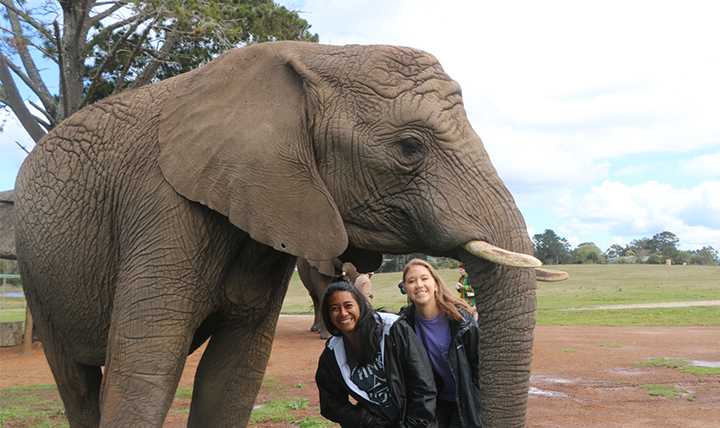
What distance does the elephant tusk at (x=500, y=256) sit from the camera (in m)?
2.61

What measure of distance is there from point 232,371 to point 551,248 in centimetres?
8620

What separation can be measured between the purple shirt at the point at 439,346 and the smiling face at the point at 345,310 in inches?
20.7

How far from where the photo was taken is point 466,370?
147 inches

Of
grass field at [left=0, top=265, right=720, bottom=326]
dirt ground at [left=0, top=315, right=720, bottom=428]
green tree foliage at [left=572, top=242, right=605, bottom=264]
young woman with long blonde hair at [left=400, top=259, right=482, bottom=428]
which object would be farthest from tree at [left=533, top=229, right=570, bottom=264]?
young woman with long blonde hair at [left=400, top=259, right=482, bottom=428]

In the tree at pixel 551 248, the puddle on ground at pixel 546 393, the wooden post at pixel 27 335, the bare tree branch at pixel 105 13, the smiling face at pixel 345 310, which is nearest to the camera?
the smiling face at pixel 345 310

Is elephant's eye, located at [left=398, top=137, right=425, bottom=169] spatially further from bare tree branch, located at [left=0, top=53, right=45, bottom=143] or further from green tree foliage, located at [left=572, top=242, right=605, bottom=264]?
green tree foliage, located at [left=572, top=242, right=605, bottom=264]

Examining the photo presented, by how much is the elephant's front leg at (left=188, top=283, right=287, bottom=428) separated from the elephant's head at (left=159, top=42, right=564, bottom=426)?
3.59 ft

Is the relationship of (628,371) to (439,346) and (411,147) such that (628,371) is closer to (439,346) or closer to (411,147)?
(439,346)

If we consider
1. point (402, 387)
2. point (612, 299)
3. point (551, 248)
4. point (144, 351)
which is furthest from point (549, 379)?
point (551, 248)

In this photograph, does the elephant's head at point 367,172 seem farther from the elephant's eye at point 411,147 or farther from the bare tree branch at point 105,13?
the bare tree branch at point 105,13

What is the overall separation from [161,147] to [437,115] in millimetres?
1558

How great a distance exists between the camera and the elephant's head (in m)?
2.84

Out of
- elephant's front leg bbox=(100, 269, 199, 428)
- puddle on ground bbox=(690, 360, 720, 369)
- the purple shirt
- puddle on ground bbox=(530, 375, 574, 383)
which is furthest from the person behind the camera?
puddle on ground bbox=(690, 360, 720, 369)

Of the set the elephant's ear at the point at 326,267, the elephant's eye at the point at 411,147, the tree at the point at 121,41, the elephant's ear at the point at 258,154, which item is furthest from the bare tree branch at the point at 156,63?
the elephant's eye at the point at 411,147
